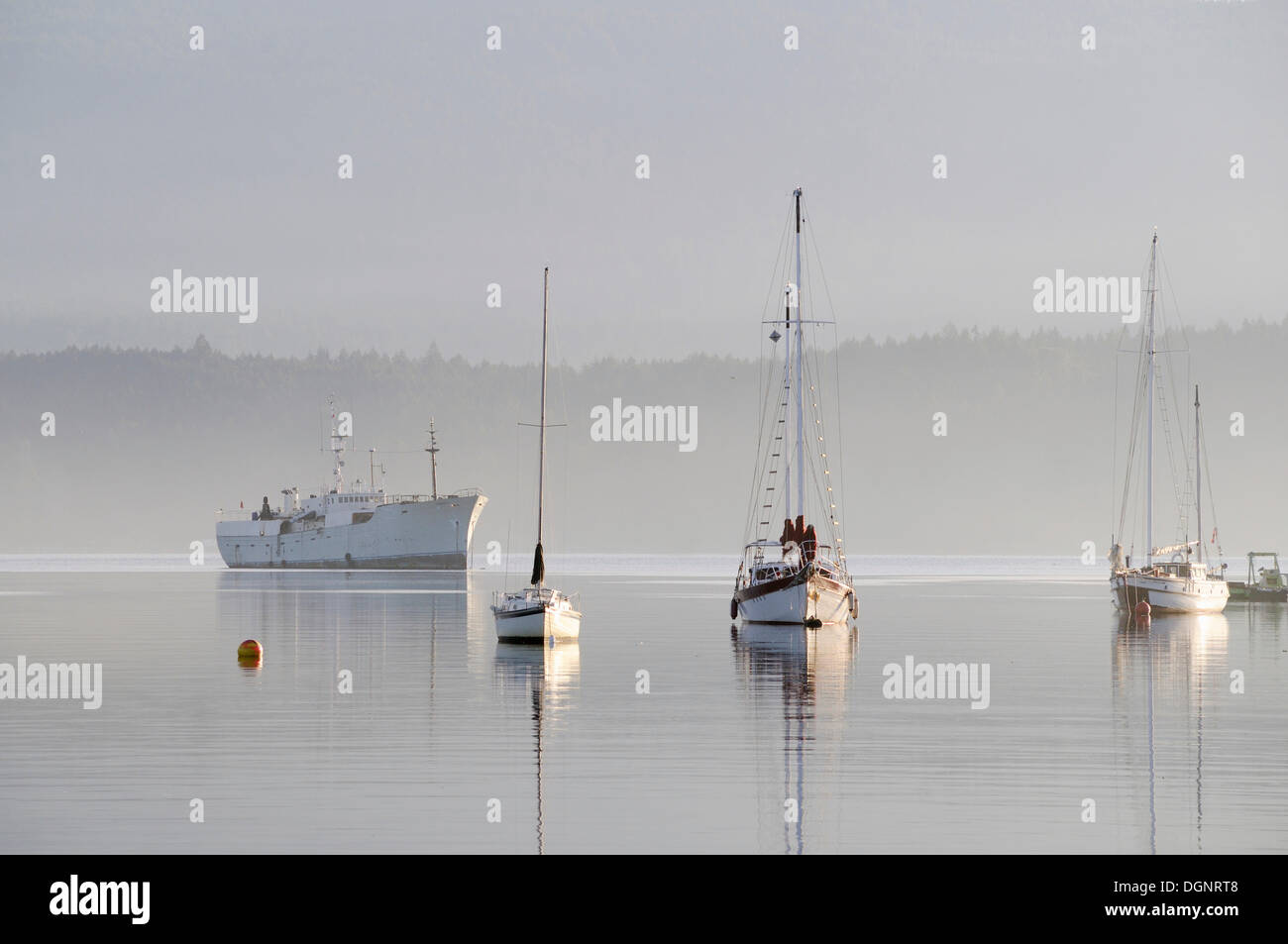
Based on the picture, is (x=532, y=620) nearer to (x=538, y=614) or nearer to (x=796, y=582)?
(x=538, y=614)

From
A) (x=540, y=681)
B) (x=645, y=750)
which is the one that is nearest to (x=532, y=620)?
(x=540, y=681)

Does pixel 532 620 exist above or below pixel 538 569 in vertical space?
below

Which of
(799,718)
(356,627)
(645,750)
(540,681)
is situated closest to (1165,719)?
(799,718)

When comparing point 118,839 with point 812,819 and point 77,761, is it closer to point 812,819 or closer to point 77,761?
point 77,761

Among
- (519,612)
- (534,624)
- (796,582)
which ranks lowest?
(534,624)

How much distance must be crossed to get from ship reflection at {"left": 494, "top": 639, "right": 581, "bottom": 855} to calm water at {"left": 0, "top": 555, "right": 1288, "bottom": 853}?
136 mm

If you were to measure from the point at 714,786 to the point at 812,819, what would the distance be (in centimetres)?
271

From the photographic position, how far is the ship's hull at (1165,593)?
72.8 metres

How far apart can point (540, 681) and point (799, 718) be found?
30.9 feet

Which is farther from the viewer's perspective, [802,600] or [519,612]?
[802,600]

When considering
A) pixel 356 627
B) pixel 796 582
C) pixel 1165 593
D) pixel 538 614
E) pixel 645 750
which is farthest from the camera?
pixel 1165 593

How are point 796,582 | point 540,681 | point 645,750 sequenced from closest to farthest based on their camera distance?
point 645,750
point 540,681
point 796,582

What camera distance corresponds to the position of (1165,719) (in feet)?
99.9

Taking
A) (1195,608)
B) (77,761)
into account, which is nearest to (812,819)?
(77,761)
